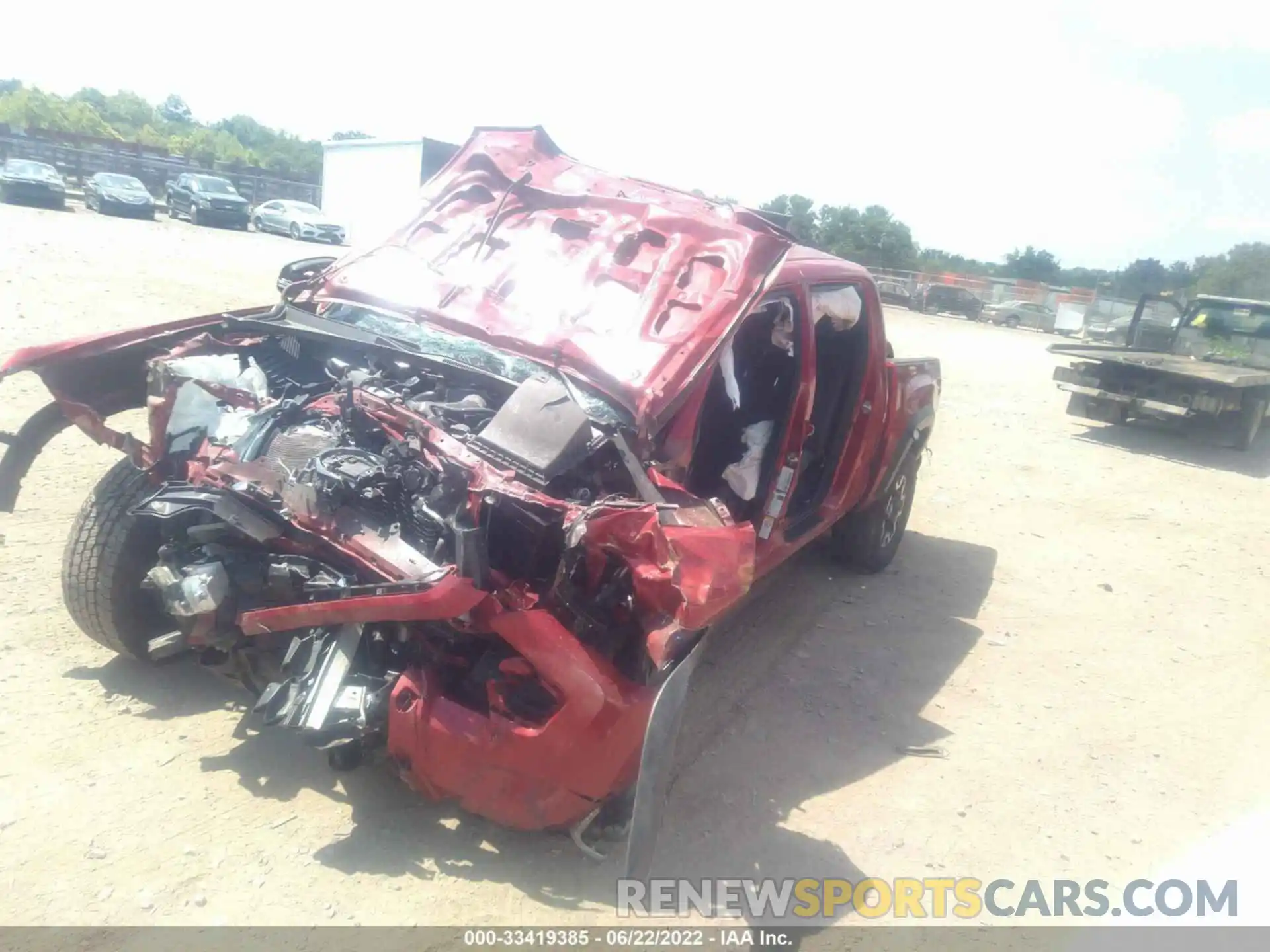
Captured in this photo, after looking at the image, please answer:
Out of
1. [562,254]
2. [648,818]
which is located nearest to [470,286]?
[562,254]

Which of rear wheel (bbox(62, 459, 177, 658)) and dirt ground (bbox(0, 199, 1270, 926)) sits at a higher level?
rear wheel (bbox(62, 459, 177, 658))

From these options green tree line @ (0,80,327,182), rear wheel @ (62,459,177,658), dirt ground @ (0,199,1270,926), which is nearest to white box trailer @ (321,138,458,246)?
green tree line @ (0,80,327,182)

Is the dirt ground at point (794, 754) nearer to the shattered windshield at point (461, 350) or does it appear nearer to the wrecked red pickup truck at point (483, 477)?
the wrecked red pickup truck at point (483, 477)

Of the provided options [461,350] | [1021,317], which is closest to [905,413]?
[461,350]

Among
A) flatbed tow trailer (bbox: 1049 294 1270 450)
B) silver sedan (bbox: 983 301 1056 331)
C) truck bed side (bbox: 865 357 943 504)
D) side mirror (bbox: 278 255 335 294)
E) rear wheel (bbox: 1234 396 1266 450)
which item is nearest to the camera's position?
side mirror (bbox: 278 255 335 294)

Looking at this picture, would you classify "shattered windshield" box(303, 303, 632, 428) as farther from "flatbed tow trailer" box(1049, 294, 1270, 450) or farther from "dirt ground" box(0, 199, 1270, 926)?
"flatbed tow trailer" box(1049, 294, 1270, 450)

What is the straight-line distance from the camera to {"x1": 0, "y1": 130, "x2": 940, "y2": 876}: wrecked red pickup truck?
8.79 feet

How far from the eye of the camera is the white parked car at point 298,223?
1047 inches

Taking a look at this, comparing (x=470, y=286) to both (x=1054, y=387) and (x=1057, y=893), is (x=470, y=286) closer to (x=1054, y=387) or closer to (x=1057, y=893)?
(x=1057, y=893)

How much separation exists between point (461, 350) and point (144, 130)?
169 feet

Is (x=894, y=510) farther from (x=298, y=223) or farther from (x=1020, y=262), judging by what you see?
(x=1020, y=262)

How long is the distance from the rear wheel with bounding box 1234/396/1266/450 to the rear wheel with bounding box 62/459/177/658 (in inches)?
→ 490

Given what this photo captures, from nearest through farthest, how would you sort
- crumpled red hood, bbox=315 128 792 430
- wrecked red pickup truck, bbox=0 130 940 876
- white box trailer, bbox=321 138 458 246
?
wrecked red pickup truck, bbox=0 130 940 876, crumpled red hood, bbox=315 128 792 430, white box trailer, bbox=321 138 458 246

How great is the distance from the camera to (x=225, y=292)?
41.1 feet
